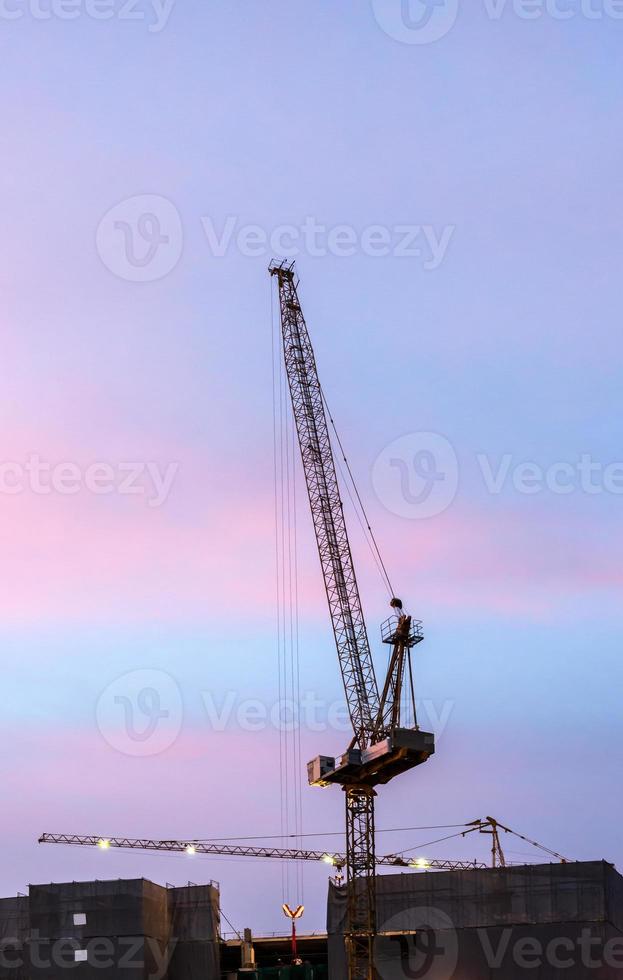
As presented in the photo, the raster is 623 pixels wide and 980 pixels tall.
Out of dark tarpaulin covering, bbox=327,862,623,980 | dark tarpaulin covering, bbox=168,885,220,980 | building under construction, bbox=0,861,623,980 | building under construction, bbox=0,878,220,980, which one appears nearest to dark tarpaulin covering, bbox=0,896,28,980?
building under construction, bbox=0,861,623,980

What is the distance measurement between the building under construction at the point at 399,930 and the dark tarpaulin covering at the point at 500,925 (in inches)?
3.6

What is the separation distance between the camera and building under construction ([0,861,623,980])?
119m

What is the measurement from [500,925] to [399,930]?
937cm

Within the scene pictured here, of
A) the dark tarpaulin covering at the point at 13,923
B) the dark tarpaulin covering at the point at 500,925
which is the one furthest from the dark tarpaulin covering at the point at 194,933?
the dark tarpaulin covering at the point at 13,923

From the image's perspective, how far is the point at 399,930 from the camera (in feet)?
407

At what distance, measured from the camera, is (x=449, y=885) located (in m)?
124

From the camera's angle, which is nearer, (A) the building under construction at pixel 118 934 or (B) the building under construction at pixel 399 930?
(B) the building under construction at pixel 399 930

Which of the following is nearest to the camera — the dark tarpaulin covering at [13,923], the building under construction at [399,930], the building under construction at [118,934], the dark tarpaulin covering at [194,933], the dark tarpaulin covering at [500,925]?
the dark tarpaulin covering at [500,925]

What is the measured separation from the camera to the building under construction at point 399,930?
391 ft

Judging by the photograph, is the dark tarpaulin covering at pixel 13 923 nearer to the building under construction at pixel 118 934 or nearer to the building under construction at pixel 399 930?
the building under construction at pixel 399 930

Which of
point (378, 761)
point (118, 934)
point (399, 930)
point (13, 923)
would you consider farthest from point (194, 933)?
point (378, 761)

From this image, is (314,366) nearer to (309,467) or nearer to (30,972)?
(309,467)

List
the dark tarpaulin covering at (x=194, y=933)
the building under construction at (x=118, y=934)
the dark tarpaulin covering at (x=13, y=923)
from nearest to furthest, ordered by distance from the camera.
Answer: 1. the building under construction at (x=118, y=934)
2. the dark tarpaulin covering at (x=194, y=933)
3. the dark tarpaulin covering at (x=13, y=923)

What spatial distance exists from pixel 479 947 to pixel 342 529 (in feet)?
129
